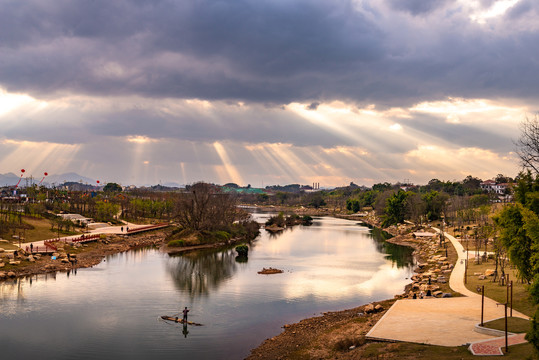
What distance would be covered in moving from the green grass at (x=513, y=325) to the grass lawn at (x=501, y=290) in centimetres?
122

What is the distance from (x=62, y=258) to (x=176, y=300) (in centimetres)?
2248

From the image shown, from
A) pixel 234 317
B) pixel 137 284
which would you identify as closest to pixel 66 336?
pixel 234 317

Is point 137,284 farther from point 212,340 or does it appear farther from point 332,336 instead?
point 332,336

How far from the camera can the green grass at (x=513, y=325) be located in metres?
20.7

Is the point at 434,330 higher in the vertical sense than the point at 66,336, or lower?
higher

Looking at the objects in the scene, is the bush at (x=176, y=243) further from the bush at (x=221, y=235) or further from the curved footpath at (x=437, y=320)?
the curved footpath at (x=437, y=320)

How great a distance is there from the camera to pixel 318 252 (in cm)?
6531

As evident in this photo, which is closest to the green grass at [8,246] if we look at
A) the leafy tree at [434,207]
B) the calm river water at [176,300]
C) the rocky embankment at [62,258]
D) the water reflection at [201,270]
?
the rocky embankment at [62,258]

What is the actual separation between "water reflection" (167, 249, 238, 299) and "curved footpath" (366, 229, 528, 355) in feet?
59.2

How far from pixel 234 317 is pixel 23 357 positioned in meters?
12.9

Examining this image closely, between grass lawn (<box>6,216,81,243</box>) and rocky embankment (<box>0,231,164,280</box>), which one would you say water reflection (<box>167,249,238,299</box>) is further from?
grass lawn (<box>6,216,81,243</box>)

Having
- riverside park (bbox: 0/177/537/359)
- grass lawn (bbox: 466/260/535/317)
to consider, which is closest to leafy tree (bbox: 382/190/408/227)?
riverside park (bbox: 0/177/537/359)

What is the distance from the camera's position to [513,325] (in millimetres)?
21469

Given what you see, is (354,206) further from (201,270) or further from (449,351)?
(449,351)
